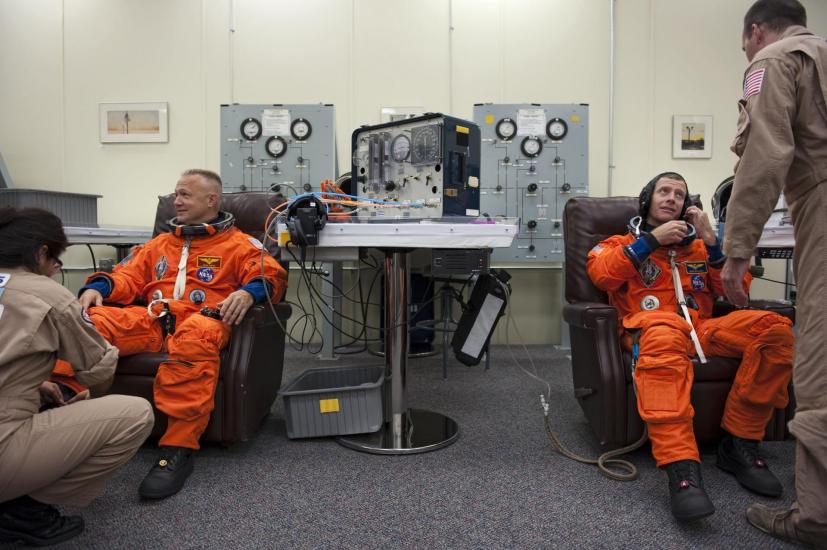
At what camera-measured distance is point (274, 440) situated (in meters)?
1.98

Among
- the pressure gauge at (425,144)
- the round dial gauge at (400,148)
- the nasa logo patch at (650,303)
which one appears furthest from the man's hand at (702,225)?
the round dial gauge at (400,148)

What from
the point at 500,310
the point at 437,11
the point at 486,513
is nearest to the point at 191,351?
the point at 486,513

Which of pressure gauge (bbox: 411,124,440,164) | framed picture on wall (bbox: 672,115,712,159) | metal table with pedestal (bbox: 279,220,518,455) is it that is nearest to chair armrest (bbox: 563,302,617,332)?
metal table with pedestal (bbox: 279,220,518,455)

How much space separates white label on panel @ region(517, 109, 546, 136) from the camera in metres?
3.58

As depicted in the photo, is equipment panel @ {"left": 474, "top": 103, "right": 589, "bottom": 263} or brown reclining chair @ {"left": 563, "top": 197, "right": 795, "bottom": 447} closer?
brown reclining chair @ {"left": 563, "top": 197, "right": 795, "bottom": 447}

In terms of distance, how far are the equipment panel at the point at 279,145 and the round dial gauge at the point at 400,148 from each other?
1.71 m

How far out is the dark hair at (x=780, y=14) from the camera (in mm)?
1373

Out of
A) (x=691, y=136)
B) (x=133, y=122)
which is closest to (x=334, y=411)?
(x=133, y=122)

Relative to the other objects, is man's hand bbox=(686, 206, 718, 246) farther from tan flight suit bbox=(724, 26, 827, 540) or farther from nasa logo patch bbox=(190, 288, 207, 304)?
nasa logo patch bbox=(190, 288, 207, 304)

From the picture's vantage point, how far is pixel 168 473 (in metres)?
1.54

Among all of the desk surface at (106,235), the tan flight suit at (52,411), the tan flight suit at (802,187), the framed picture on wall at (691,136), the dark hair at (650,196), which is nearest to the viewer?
the tan flight suit at (52,411)

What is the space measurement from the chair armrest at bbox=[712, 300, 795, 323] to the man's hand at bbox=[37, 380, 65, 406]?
7.08 feet

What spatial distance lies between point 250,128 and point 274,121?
0.17 meters

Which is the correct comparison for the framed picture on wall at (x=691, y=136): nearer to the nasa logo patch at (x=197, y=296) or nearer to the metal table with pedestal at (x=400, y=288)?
the metal table with pedestal at (x=400, y=288)
